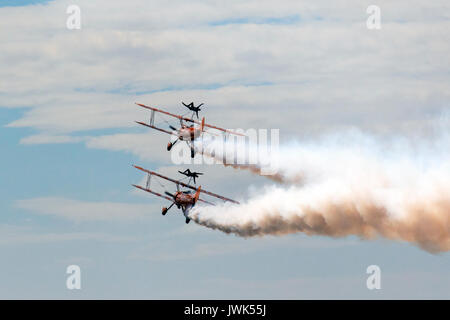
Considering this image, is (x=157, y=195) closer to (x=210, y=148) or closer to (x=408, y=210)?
(x=210, y=148)

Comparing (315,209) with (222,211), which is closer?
(315,209)

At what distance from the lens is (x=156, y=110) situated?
109750mm
